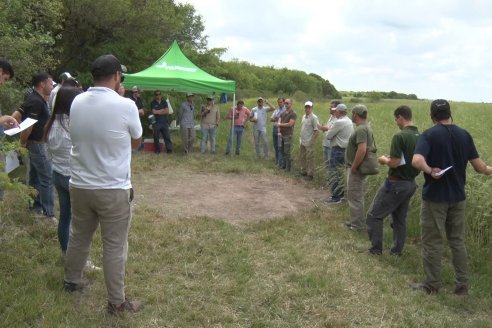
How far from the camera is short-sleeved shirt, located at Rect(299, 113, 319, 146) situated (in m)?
9.14

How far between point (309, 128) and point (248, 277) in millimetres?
5514

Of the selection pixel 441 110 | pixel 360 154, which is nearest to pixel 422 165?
pixel 441 110

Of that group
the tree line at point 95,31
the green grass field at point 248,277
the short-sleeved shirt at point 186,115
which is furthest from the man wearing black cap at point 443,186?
the tree line at point 95,31

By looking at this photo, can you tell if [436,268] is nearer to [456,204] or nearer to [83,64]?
[456,204]

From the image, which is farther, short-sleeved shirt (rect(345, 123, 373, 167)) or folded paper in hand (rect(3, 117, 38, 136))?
short-sleeved shirt (rect(345, 123, 373, 167))

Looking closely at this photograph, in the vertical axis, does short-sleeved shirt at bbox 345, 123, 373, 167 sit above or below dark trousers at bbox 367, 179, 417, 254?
above

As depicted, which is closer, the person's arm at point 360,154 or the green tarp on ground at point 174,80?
the person's arm at point 360,154

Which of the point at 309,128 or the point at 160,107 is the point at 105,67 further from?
the point at 160,107

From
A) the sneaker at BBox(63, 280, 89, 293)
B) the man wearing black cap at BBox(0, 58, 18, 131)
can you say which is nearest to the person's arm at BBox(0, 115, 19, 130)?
the man wearing black cap at BBox(0, 58, 18, 131)

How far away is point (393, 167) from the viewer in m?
4.85

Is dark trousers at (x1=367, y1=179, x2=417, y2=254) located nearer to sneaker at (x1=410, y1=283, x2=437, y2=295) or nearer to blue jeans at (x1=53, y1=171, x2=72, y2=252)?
sneaker at (x1=410, y1=283, x2=437, y2=295)

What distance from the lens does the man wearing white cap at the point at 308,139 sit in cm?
918

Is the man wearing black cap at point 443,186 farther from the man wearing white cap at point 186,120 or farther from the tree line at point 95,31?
the tree line at point 95,31

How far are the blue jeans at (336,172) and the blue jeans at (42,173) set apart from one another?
431 centimetres
